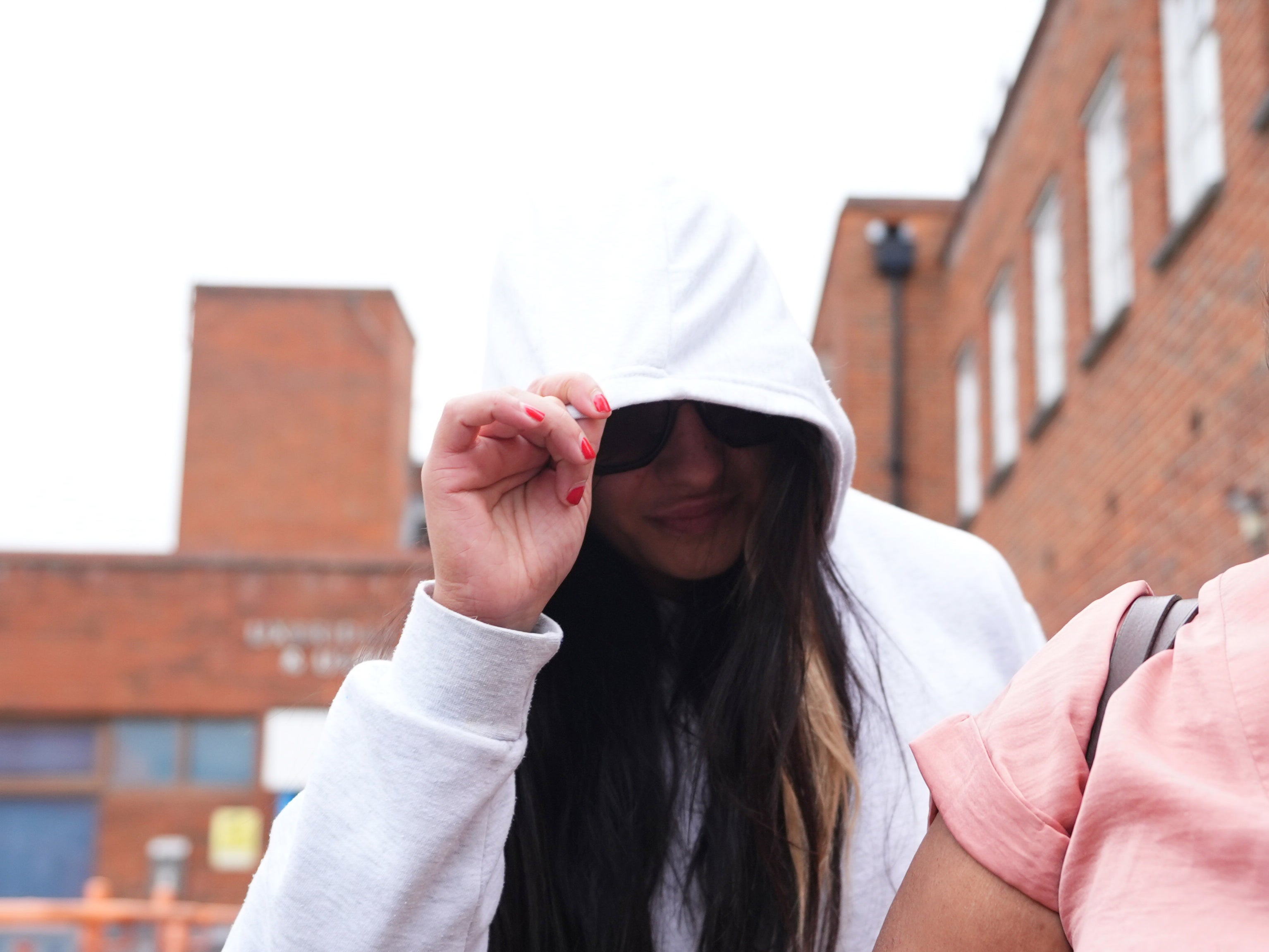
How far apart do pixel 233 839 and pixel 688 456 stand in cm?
1949

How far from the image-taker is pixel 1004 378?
40.8 feet

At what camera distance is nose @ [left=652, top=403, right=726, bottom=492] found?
78.3 inches

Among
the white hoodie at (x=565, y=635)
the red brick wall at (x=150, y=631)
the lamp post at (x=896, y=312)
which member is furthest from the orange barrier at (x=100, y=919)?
the lamp post at (x=896, y=312)

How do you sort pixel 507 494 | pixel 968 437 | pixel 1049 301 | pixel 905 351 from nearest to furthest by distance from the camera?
pixel 507 494 → pixel 1049 301 → pixel 968 437 → pixel 905 351

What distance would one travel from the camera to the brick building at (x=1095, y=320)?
21.6 feet

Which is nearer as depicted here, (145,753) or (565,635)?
(565,635)

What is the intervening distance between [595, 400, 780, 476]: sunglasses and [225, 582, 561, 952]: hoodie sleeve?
48cm

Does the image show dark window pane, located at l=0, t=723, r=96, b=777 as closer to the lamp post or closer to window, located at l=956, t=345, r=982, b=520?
the lamp post

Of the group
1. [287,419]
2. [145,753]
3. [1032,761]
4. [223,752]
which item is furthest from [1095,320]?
[287,419]

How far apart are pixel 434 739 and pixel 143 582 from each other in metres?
20.6

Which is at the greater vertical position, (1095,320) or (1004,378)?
(1095,320)

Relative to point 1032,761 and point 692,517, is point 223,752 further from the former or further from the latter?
point 1032,761

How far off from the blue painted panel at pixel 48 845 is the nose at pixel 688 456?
20326 mm

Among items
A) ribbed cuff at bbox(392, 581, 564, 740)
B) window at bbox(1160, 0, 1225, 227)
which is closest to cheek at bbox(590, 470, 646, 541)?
ribbed cuff at bbox(392, 581, 564, 740)
